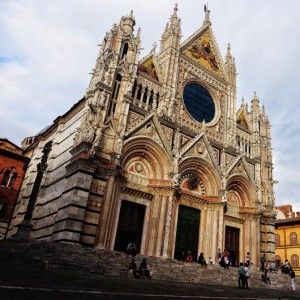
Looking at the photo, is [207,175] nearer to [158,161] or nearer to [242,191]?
[242,191]

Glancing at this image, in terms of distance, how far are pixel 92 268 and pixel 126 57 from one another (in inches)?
549

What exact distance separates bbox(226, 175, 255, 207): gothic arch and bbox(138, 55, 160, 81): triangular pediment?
9.88 meters

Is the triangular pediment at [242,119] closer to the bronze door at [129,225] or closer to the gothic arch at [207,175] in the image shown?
the gothic arch at [207,175]

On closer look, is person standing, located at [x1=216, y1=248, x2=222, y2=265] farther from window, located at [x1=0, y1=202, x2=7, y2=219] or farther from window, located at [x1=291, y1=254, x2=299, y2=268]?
window, located at [x1=291, y1=254, x2=299, y2=268]

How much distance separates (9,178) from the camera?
95.5 feet

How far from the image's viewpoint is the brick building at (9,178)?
1100 inches

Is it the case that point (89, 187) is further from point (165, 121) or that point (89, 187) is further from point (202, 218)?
point (202, 218)

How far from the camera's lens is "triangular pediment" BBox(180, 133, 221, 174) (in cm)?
2248

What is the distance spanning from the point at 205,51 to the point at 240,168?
418 inches

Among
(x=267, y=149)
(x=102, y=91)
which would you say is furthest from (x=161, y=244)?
(x=267, y=149)

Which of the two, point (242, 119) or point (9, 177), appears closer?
point (242, 119)

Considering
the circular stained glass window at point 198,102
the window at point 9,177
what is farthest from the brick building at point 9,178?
the circular stained glass window at point 198,102

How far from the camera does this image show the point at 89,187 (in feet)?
54.7

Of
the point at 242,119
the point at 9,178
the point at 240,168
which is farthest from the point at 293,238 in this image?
the point at 9,178
